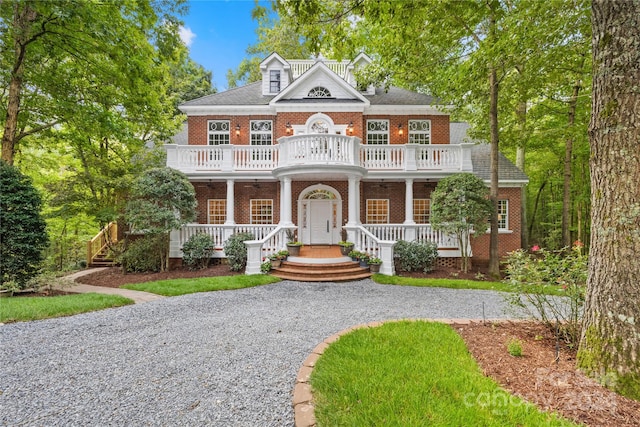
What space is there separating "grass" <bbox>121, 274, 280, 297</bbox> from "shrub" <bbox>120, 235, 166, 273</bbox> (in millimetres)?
2103

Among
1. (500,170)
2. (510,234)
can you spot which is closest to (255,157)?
(500,170)

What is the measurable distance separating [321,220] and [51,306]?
358 inches

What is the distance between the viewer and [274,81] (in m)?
13.6

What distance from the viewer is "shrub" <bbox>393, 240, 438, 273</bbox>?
31.8 ft

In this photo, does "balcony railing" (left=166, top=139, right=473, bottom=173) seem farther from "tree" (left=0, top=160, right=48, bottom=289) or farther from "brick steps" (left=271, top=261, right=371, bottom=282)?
"tree" (left=0, top=160, right=48, bottom=289)

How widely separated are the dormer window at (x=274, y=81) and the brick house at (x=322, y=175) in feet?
0.15

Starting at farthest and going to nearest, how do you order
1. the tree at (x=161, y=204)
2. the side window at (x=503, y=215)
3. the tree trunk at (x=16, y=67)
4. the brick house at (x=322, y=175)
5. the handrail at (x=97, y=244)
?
the side window at (x=503, y=215), the handrail at (x=97, y=244), the brick house at (x=322, y=175), the tree at (x=161, y=204), the tree trunk at (x=16, y=67)

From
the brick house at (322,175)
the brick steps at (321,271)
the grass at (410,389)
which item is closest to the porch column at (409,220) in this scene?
the brick house at (322,175)

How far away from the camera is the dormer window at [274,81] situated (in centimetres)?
1360

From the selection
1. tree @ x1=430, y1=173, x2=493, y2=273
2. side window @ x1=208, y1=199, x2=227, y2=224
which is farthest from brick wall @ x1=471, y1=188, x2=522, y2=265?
side window @ x1=208, y1=199, x2=227, y2=224

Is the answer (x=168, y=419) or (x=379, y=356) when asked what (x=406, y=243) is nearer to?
(x=379, y=356)

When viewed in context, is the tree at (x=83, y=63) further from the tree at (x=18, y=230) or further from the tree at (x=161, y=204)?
the tree at (x=161, y=204)

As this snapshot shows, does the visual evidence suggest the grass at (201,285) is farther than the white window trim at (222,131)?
No

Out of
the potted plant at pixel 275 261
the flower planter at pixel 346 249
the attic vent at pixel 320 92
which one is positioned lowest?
the potted plant at pixel 275 261
